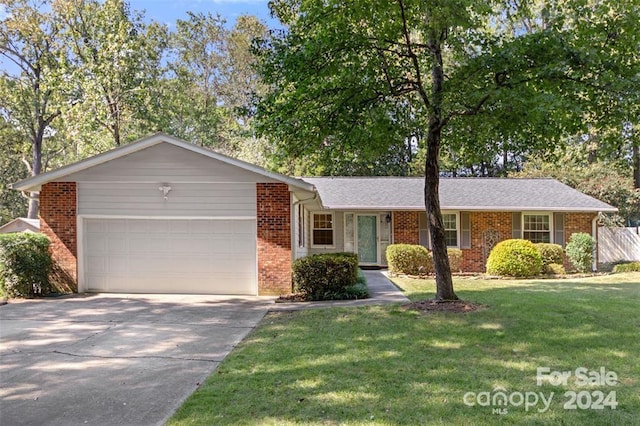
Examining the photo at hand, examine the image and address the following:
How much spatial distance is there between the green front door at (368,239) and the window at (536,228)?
18.6ft

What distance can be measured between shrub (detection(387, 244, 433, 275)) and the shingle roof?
6.70 feet

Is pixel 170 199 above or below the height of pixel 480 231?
above

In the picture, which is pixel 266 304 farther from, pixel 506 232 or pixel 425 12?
pixel 506 232

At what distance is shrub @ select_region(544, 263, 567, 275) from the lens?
51.8 ft

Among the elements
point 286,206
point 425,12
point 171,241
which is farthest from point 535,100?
point 171,241

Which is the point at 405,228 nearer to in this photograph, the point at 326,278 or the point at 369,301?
the point at 326,278

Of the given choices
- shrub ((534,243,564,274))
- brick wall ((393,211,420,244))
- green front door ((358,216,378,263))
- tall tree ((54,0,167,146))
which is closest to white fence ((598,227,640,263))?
shrub ((534,243,564,274))

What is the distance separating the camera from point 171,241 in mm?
11312

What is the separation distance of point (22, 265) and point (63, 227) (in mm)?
1284

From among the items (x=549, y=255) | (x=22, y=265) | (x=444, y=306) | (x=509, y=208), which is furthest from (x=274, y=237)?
(x=549, y=255)

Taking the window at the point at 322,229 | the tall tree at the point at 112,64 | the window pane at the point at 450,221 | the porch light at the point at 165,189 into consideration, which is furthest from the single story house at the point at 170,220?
the tall tree at the point at 112,64

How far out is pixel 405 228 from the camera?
1725 cm

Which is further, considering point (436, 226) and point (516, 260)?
point (516, 260)

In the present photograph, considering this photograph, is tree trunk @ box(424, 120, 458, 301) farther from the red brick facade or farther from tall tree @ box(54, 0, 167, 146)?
tall tree @ box(54, 0, 167, 146)
